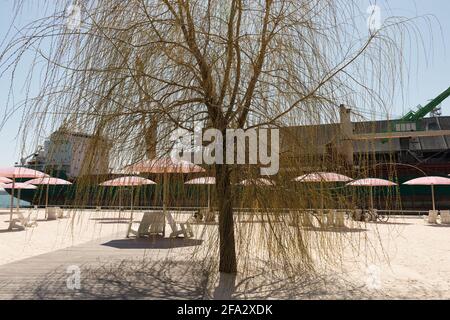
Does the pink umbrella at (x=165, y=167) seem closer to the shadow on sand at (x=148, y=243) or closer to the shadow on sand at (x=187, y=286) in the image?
the shadow on sand at (x=187, y=286)

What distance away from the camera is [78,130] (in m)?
3.35

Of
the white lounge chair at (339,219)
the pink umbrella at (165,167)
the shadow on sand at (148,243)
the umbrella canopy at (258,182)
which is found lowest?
the shadow on sand at (148,243)

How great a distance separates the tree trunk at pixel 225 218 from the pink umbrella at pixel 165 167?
0.78 feet

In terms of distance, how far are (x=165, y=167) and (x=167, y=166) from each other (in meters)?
0.02

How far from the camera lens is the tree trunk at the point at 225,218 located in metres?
3.84

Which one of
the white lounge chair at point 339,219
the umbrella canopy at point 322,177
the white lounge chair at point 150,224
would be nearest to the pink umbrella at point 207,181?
the umbrella canopy at point 322,177

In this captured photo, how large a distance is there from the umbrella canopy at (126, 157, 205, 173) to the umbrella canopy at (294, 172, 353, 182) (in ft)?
3.52

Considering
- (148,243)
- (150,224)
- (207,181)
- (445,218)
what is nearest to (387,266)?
(207,181)

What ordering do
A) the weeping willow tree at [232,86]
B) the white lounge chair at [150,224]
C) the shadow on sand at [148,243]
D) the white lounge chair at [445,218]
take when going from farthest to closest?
1. the white lounge chair at [445,218]
2. the white lounge chair at [150,224]
3. the shadow on sand at [148,243]
4. the weeping willow tree at [232,86]

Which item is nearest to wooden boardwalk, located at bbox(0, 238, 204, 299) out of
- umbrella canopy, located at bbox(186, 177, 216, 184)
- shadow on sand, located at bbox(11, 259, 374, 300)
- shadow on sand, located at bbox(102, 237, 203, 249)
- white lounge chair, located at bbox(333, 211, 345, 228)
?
shadow on sand, located at bbox(11, 259, 374, 300)

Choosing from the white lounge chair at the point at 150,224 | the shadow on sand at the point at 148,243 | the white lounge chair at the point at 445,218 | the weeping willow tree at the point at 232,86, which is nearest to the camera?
the weeping willow tree at the point at 232,86

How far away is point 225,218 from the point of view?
159 inches
